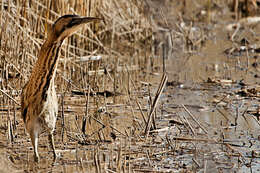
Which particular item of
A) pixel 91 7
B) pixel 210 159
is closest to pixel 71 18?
pixel 210 159

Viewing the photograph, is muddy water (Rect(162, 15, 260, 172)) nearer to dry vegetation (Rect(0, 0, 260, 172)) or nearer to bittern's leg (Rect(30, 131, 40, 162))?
dry vegetation (Rect(0, 0, 260, 172))

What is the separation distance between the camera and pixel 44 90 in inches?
174

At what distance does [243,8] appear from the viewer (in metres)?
12.5

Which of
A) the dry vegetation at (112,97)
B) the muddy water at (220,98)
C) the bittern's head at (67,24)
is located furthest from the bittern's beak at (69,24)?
the muddy water at (220,98)

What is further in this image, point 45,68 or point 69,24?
point 45,68

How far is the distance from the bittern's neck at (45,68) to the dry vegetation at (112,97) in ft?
2.02

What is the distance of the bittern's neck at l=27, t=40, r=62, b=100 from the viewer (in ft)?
14.2

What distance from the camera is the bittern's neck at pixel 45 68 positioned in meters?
4.32

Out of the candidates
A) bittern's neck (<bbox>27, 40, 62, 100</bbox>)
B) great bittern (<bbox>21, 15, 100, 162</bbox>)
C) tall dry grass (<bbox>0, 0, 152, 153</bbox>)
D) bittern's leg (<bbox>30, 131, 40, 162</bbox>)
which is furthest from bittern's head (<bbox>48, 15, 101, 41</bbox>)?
tall dry grass (<bbox>0, 0, 152, 153</bbox>)

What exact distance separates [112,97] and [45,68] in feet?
Result: 8.14

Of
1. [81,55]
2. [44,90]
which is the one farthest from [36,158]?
[81,55]

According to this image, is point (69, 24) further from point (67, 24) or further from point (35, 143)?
point (35, 143)

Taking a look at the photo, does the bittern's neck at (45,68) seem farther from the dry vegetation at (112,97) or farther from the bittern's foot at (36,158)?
the dry vegetation at (112,97)

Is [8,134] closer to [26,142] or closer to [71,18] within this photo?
[26,142]
